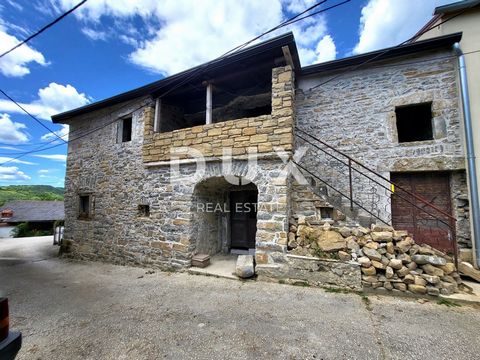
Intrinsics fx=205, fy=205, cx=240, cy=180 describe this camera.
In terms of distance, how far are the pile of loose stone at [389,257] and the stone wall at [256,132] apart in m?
2.06

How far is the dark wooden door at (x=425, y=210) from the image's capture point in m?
4.69

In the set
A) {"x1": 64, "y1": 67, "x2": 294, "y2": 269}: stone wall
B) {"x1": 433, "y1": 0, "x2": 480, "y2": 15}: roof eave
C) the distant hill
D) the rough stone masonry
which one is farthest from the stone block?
the distant hill

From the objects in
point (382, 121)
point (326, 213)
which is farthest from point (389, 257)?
point (382, 121)

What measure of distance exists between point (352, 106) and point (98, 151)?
8047mm

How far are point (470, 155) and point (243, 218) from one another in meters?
5.64

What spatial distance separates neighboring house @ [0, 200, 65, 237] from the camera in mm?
17500

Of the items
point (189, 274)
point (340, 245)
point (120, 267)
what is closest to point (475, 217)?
point (340, 245)

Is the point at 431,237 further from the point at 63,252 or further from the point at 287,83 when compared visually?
the point at 63,252

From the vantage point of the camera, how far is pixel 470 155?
4371 mm

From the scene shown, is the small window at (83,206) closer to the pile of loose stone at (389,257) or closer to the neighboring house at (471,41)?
the pile of loose stone at (389,257)

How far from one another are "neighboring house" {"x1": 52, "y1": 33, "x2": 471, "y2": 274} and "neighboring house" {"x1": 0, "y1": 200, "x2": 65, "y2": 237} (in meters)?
15.5

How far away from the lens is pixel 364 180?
5.14 metres

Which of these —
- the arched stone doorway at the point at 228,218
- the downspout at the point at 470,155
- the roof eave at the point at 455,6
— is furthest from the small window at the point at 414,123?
the arched stone doorway at the point at 228,218

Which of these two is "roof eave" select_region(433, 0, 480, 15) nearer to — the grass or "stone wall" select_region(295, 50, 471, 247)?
"stone wall" select_region(295, 50, 471, 247)
